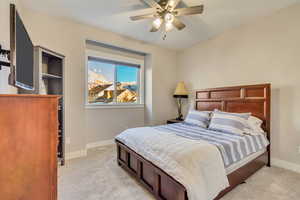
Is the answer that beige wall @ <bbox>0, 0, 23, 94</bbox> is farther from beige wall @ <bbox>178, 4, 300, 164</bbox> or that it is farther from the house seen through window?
beige wall @ <bbox>178, 4, 300, 164</bbox>

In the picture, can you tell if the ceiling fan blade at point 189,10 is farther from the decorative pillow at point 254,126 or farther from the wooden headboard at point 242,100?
the decorative pillow at point 254,126

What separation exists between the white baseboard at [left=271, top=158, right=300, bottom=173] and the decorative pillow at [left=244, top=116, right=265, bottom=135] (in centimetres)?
60

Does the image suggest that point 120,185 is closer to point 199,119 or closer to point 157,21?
point 199,119

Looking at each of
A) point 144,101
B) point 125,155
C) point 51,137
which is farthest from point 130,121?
point 51,137


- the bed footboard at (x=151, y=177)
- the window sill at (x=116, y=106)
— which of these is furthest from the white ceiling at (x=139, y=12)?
the bed footboard at (x=151, y=177)

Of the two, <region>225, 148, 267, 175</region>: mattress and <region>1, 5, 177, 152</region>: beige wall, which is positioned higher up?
<region>1, 5, 177, 152</region>: beige wall

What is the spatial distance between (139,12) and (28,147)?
2606mm

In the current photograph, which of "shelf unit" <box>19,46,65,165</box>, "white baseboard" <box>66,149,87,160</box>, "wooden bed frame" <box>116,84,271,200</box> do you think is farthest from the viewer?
"white baseboard" <box>66,149,87,160</box>

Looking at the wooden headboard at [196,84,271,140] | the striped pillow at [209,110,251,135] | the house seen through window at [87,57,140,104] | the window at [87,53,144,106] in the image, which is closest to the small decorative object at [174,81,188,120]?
the wooden headboard at [196,84,271,140]

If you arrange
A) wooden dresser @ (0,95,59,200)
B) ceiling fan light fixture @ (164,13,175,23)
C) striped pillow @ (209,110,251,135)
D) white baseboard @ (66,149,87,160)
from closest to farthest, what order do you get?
wooden dresser @ (0,95,59,200), ceiling fan light fixture @ (164,13,175,23), striped pillow @ (209,110,251,135), white baseboard @ (66,149,87,160)

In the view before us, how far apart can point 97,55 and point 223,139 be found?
10.5 ft

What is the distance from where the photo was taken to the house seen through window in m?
3.73

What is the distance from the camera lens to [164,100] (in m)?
4.45

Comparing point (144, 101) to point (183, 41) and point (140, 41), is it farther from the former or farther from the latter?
point (183, 41)
